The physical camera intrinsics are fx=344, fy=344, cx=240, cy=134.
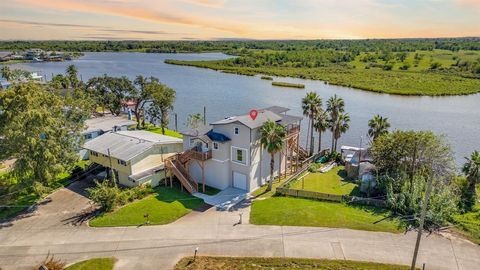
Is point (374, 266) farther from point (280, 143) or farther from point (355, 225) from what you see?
point (280, 143)

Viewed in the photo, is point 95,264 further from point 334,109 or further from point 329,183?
point 334,109

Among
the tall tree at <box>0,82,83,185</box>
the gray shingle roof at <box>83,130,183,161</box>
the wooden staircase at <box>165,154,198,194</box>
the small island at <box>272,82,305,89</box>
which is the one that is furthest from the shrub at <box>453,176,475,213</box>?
the small island at <box>272,82,305,89</box>

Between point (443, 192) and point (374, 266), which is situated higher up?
point (443, 192)

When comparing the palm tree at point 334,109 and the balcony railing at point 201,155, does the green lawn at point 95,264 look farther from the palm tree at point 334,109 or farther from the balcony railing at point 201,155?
the palm tree at point 334,109

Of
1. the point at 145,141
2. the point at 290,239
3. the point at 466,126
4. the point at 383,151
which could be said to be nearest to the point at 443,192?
the point at 383,151

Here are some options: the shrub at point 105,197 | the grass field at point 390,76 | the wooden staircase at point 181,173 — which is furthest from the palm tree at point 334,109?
the grass field at point 390,76

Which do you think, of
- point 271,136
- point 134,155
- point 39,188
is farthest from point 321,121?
point 39,188
